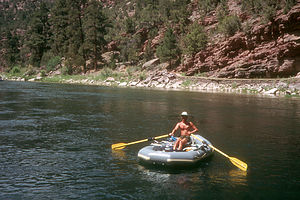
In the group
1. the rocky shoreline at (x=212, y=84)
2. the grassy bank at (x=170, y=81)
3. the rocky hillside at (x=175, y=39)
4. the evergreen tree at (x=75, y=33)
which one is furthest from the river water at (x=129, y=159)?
the evergreen tree at (x=75, y=33)

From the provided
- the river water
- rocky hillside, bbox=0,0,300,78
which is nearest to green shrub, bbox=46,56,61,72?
rocky hillside, bbox=0,0,300,78

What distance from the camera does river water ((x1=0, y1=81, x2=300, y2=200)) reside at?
7562 millimetres

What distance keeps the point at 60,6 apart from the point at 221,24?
4496cm

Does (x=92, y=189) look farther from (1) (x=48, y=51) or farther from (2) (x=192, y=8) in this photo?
(1) (x=48, y=51)

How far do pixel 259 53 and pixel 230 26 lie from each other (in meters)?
7.18

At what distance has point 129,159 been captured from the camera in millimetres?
10172

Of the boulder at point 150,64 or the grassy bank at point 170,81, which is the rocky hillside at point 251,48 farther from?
the boulder at point 150,64

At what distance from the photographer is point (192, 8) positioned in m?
61.5

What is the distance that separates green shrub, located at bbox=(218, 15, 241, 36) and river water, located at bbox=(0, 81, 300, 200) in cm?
2809

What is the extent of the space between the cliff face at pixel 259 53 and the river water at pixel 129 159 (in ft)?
67.0

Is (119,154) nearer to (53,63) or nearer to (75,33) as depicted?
(75,33)

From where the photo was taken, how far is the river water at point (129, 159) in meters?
7.56

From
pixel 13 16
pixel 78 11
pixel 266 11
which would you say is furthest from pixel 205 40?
pixel 13 16

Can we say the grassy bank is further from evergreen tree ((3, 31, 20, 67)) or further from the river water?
evergreen tree ((3, 31, 20, 67))
